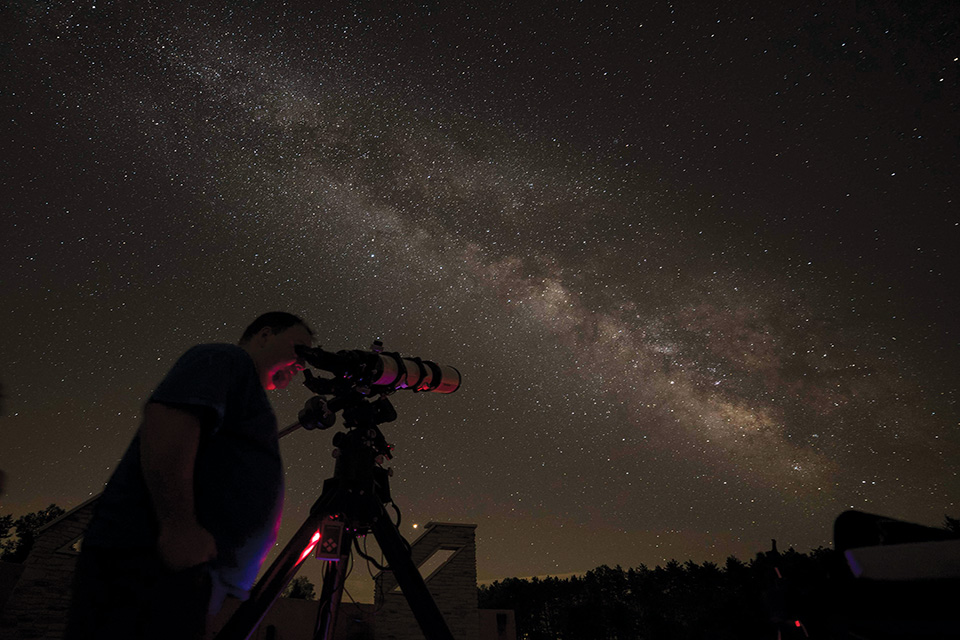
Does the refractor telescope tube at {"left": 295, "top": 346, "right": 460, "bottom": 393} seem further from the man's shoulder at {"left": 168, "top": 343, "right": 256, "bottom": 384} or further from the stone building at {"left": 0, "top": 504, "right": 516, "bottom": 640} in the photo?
the stone building at {"left": 0, "top": 504, "right": 516, "bottom": 640}

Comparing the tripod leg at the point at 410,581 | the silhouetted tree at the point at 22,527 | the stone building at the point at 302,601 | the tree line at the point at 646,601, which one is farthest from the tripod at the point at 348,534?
the silhouetted tree at the point at 22,527

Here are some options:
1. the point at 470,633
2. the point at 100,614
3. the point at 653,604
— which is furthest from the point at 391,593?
the point at 653,604

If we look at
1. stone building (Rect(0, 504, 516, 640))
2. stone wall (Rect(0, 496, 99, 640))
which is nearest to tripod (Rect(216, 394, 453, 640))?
stone building (Rect(0, 504, 516, 640))

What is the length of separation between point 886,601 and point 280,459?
6.74ft

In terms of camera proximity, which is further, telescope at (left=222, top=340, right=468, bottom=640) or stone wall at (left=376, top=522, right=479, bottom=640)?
stone wall at (left=376, top=522, right=479, bottom=640)

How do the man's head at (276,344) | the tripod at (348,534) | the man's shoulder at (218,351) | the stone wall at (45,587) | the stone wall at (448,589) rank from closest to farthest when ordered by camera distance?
the tripod at (348,534)
the man's shoulder at (218,351)
the man's head at (276,344)
the stone wall at (45,587)
the stone wall at (448,589)

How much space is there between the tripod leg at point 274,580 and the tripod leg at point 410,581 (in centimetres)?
26

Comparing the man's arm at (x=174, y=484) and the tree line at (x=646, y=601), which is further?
the tree line at (x=646, y=601)

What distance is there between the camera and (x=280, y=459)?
1.90m

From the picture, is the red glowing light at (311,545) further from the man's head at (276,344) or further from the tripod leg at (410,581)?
the man's head at (276,344)

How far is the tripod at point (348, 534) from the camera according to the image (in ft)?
5.03

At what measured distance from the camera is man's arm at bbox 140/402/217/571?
1.29 metres

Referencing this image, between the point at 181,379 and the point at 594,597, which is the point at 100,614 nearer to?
the point at 181,379

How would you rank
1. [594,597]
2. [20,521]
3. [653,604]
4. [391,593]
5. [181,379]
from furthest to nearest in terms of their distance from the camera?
[594,597] < [653,604] < [20,521] < [391,593] < [181,379]
